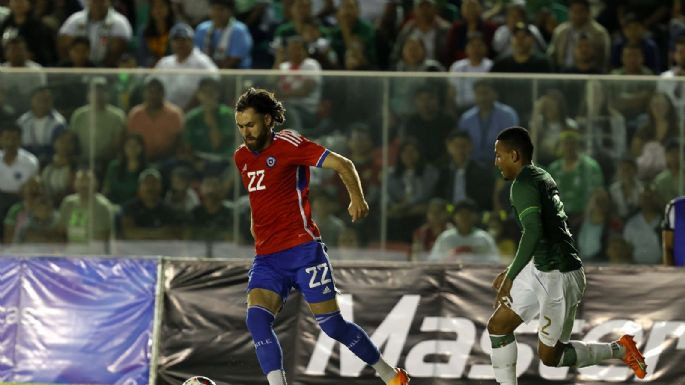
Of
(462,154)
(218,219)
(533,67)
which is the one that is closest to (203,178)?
(218,219)

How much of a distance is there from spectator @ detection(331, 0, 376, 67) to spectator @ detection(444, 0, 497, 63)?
91cm

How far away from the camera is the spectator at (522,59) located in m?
16.9

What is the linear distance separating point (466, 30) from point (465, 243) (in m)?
3.96

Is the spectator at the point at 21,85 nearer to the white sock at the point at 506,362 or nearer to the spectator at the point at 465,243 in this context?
the spectator at the point at 465,243

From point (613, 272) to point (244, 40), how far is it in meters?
6.78

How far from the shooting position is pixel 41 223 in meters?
15.3

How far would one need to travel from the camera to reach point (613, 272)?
13094 millimetres

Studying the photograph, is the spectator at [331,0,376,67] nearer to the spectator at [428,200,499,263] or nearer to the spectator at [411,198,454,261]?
the spectator at [411,198,454,261]

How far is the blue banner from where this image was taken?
43.1 feet

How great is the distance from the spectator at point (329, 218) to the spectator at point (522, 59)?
10.0 ft

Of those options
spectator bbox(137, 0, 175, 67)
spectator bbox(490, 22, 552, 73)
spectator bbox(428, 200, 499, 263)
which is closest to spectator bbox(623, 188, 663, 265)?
spectator bbox(428, 200, 499, 263)

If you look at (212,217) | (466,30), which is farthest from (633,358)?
(466,30)

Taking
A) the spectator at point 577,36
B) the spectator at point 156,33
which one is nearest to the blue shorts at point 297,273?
the spectator at point 577,36

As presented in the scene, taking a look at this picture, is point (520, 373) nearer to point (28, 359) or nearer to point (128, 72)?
point (28, 359)
